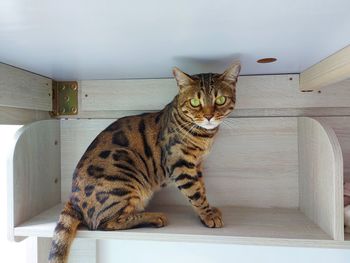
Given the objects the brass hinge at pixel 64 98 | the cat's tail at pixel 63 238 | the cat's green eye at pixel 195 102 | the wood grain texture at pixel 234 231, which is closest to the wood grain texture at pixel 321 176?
the wood grain texture at pixel 234 231

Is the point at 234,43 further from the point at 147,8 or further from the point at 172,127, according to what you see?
the point at 172,127

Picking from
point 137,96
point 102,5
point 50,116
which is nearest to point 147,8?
point 102,5

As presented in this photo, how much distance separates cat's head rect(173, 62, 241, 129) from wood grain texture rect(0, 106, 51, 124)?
457mm

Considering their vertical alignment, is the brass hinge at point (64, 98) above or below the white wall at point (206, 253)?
above

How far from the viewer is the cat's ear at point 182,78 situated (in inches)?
28.6

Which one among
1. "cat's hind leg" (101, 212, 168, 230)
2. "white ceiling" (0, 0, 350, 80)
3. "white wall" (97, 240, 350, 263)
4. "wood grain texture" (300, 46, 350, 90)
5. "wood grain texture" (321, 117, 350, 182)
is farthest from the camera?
"white wall" (97, 240, 350, 263)

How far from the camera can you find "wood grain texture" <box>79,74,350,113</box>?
0.85 meters

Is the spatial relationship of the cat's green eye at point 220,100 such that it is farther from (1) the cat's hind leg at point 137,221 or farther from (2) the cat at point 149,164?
(1) the cat's hind leg at point 137,221

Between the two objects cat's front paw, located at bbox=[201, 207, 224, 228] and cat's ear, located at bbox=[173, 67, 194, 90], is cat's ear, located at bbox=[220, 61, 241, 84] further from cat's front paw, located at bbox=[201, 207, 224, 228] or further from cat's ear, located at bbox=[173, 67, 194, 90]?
cat's front paw, located at bbox=[201, 207, 224, 228]

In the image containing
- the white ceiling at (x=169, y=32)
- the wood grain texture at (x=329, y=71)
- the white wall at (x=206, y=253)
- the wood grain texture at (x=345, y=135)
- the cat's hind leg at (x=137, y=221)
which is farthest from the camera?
the white wall at (x=206, y=253)

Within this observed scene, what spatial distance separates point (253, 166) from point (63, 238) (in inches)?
21.9

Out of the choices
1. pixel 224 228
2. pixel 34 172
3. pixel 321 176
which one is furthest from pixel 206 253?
pixel 34 172

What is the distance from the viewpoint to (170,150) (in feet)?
2.55

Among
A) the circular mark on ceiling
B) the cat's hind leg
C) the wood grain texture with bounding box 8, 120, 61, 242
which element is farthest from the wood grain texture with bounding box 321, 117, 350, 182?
the wood grain texture with bounding box 8, 120, 61, 242
